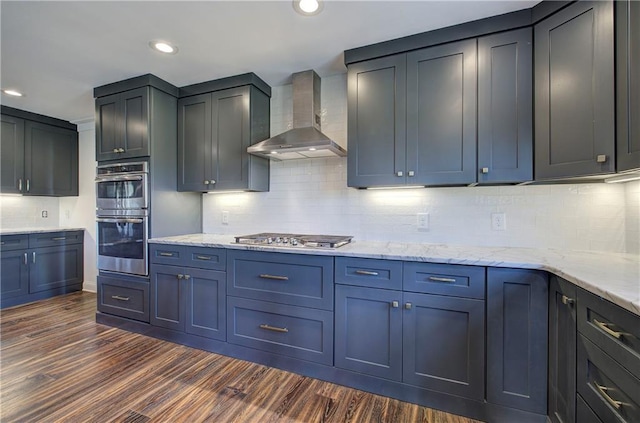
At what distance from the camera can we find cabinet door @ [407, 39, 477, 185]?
6.38 ft

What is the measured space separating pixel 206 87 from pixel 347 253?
2.21 meters

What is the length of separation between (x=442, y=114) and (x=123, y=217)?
3015mm

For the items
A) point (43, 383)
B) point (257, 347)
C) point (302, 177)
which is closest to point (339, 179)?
→ point (302, 177)

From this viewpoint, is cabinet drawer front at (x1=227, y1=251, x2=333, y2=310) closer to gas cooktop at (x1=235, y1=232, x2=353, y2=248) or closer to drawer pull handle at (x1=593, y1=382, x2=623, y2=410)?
gas cooktop at (x1=235, y1=232, x2=353, y2=248)

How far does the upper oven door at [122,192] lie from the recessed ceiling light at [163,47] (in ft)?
3.61

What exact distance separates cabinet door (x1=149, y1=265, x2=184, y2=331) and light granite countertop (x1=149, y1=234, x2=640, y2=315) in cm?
50

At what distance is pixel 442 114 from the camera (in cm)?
201

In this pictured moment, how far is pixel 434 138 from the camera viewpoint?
2.03 metres

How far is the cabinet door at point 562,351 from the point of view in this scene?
4.25 ft

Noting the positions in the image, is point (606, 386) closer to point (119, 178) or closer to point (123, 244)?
point (123, 244)

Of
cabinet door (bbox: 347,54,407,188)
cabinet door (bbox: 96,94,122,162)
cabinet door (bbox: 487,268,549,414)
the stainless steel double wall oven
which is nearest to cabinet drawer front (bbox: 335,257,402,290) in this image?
cabinet door (bbox: 487,268,549,414)

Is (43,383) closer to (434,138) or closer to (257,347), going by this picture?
(257,347)

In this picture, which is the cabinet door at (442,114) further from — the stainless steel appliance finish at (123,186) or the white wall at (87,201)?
the white wall at (87,201)

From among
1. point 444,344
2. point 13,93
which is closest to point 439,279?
point 444,344
